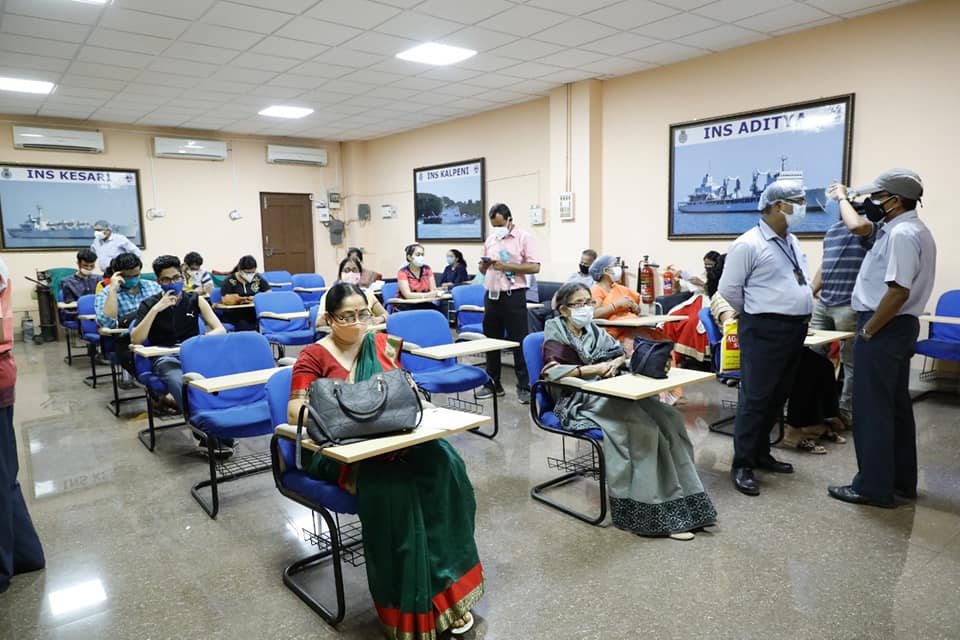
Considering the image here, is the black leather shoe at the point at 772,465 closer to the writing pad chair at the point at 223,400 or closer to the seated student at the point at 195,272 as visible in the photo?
the writing pad chair at the point at 223,400

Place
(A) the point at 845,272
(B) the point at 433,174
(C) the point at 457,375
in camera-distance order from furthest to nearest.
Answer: (B) the point at 433,174 → (A) the point at 845,272 → (C) the point at 457,375

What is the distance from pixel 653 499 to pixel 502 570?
2.60 ft

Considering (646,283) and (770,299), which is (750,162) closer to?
(646,283)

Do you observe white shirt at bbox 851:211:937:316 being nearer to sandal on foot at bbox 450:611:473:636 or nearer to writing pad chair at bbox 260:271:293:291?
sandal on foot at bbox 450:611:473:636

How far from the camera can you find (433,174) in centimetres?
1018

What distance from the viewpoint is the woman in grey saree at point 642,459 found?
9.52ft

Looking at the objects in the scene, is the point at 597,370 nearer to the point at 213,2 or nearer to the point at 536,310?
the point at 536,310

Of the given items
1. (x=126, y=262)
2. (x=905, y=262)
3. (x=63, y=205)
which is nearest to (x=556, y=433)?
(x=905, y=262)

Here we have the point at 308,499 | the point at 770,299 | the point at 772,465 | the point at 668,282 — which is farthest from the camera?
the point at 668,282

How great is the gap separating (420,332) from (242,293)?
3.00 meters

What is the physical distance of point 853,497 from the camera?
3.21 metres

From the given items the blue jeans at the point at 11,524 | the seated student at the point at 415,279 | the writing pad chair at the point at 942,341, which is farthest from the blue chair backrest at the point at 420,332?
the writing pad chair at the point at 942,341

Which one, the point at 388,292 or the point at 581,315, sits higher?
the point at 581,315

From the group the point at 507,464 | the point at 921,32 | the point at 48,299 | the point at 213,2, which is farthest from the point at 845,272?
the point at 48,299
